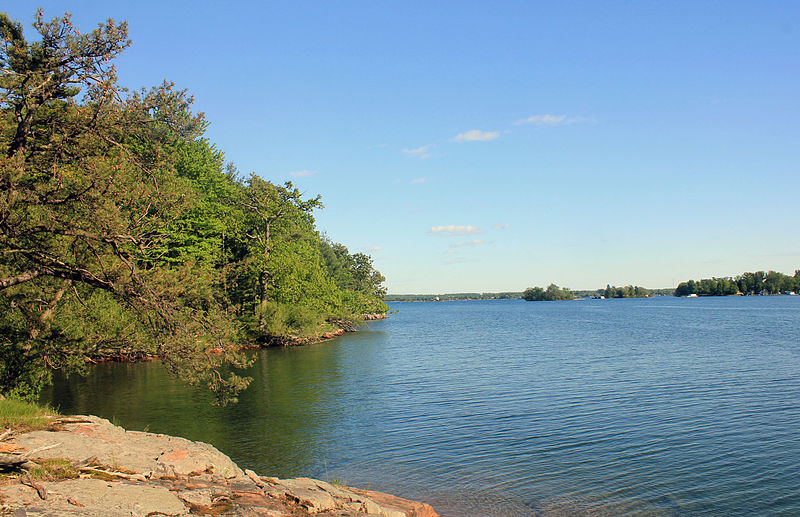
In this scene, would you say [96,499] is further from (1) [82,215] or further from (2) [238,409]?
(2) [238,409]

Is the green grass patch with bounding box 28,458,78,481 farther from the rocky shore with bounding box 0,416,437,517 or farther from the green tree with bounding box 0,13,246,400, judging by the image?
the green tree with bounding box 0,13,246,400

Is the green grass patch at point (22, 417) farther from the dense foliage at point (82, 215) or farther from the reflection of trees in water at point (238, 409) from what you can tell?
the reflection of trees in water at point (238, 409)

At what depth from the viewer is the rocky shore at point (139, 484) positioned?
797cm

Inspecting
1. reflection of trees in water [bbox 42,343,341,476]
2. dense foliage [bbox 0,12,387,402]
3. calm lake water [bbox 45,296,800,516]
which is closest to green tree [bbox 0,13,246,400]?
dense foliage [bbox 0,12,387,402]

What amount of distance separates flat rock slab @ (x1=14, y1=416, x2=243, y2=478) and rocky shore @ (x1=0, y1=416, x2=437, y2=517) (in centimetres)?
2

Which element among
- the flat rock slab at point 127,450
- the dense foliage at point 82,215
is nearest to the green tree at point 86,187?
the dense foliage at point 82,215

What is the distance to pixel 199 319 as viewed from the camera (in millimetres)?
13703

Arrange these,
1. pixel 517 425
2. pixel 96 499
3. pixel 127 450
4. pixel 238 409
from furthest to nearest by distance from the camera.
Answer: pixel 238 409 < pixel 517 425 < pixel 127 450 < pixel 96 499

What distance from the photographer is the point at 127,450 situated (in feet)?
36.0

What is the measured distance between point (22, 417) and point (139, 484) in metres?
3.86

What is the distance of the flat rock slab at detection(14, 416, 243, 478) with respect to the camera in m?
10.1

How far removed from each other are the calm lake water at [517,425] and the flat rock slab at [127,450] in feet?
11.6

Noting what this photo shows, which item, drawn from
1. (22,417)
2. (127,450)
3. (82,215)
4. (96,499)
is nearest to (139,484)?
(96,499)

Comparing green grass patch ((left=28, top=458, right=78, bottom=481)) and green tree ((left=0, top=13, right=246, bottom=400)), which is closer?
green grass patch ((left=28, top=458, right=78, bottom=481))
